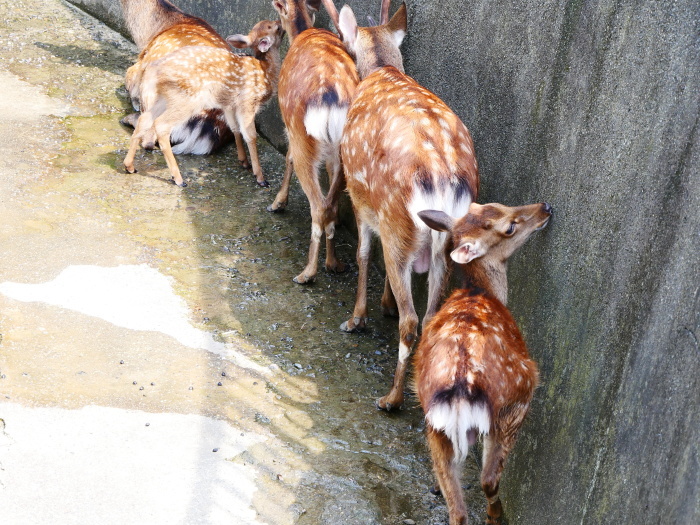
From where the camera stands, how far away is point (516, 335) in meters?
3.24

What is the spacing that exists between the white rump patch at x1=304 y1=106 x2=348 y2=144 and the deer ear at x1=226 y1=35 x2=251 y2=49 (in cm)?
154

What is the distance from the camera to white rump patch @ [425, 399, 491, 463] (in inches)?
115

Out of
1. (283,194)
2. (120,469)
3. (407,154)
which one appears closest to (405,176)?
(407,154)

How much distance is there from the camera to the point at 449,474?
3.13m

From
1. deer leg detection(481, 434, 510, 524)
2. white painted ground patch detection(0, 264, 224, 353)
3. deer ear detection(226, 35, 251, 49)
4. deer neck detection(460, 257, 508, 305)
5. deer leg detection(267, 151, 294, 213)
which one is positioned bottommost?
white painted ground patch detection(0, 264, 224, 353)

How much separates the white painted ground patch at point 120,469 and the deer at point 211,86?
101 inches

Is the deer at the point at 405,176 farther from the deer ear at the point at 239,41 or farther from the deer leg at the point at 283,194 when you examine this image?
the deer ear at the point at 239,41

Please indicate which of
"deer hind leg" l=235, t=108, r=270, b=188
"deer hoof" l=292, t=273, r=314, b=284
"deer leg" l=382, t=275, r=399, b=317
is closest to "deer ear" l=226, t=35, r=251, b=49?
"deer hind leg" l=235, t=108, r=270, b=188

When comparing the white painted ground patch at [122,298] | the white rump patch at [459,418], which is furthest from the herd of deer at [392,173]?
the white painted ground patch at [122,298]

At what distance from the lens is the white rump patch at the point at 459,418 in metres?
2.92

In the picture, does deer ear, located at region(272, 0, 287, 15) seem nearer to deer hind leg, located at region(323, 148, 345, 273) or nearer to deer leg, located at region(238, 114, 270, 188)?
deer leg, located at region(238, 114, 270, 188)

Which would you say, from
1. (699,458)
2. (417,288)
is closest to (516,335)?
(699,458)

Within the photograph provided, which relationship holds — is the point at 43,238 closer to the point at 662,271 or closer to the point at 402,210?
the point at 402,210

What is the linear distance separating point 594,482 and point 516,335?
26.0 inches
